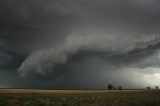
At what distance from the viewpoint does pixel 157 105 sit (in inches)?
1890

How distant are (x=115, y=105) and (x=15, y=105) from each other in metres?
18.7

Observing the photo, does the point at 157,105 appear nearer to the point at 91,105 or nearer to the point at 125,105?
the point at 125,105

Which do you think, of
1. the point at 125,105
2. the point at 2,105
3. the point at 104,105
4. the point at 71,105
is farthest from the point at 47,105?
the point at 125,105

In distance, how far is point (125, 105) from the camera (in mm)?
48062

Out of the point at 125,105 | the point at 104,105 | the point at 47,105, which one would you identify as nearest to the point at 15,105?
the point at 47,105

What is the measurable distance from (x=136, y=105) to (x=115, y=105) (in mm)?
4757

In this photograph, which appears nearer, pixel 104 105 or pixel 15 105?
pixel 15 105

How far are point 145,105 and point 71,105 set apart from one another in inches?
594

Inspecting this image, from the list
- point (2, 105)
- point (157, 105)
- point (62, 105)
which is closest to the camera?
point (2, 105)

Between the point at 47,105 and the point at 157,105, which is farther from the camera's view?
the point at 157,105

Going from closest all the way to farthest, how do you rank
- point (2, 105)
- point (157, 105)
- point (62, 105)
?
1. point (2, 105)
2. point (62, 105)
3. point (157, 105)

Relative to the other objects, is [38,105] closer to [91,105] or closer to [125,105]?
[91,105]

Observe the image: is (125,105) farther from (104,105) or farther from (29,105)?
(29,105)

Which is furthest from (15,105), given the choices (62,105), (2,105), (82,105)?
(82,105)
